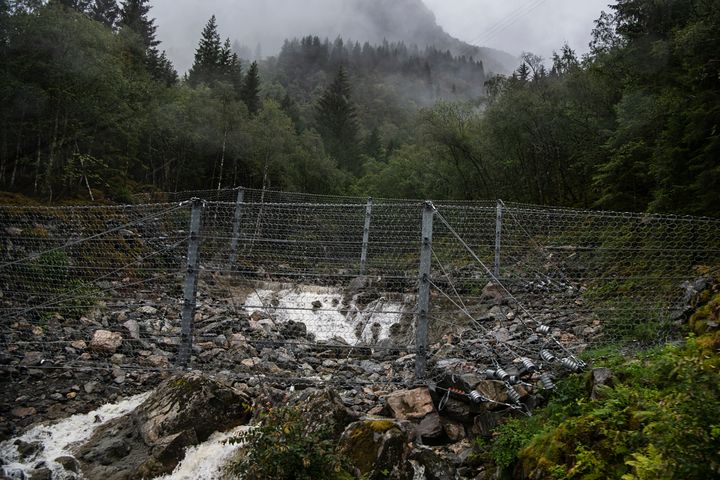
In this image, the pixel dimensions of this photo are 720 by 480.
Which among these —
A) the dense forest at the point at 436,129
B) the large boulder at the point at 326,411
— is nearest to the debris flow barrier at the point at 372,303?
the large boulder at the point at 326,411

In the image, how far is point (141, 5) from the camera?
38.3 m

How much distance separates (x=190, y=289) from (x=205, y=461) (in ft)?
6.15

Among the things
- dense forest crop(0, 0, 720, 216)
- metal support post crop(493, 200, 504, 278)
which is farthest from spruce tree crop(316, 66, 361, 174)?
metal support post crop(493, 200, 504, 278)

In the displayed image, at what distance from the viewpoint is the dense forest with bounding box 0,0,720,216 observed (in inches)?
387

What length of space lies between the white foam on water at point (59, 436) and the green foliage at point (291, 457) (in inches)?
101

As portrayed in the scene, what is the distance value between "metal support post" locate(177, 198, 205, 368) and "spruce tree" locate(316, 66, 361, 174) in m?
34.4

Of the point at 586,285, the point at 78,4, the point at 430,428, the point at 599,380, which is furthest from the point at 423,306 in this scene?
the point at 78,4

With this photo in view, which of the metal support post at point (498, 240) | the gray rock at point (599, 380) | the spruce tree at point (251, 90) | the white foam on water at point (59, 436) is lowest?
the white foam on water at point (59, 436)

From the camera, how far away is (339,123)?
4462cm

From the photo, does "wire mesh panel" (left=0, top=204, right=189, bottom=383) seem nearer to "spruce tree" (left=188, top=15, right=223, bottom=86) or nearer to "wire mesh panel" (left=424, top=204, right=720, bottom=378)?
"wire mesh panel" (left=424, top=204, right=720, bottom=378)

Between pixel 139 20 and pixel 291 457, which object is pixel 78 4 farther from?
pixel 291 457

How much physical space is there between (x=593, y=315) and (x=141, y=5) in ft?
139

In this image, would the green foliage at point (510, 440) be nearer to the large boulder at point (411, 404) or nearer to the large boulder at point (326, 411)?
the large boulder at point (411, 404)

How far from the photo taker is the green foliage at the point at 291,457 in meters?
3.61
